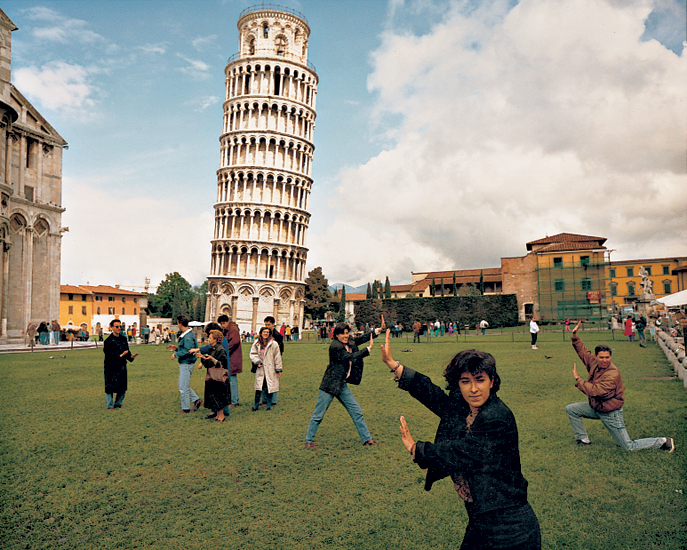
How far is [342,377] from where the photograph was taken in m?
6.96

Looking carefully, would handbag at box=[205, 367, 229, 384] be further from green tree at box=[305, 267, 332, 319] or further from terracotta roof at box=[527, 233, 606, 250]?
green tree at box=[305, 267, 332, 319]

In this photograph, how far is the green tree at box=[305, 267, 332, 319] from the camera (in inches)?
3066

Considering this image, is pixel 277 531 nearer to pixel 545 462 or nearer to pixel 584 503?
pixel 584 503

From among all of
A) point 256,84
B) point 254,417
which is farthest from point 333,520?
point 256,84

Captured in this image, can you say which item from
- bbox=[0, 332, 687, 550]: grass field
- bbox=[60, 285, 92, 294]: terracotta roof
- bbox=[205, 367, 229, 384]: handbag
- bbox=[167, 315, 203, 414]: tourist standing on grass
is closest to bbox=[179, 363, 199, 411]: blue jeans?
bbox=[167, 315, 203, 414]: tourist standing on grass

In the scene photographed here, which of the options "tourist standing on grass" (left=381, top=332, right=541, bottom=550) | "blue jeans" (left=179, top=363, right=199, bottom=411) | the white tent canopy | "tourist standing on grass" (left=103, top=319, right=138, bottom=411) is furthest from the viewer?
the white tent canopy

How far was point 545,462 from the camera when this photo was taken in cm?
618

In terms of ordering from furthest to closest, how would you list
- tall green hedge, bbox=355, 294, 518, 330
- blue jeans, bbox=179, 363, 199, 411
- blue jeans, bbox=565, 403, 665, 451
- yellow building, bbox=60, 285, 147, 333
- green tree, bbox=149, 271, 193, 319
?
green tree, bbox=149, 271, 193, 319 → yellow building, bbox=60, 285, 147, 333 → tall green hedge, bbox=355, 294, 518, 330 → blue jeans, bbox=179, 363, 199, 411 → blue jeans, bbox=565, 403, 665, 451

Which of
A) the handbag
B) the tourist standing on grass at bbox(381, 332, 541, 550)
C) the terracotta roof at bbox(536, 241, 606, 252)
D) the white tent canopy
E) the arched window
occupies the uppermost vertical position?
the arched window

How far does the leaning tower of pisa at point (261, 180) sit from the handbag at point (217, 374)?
48.9 m

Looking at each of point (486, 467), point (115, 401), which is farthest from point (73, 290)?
point (486, 467)

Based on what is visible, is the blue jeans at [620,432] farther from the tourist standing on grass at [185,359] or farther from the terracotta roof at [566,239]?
the terracotta roof at [566,239]

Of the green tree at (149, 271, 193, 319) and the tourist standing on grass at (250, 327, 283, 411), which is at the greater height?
the green tree at (149, 271, 193, 319)

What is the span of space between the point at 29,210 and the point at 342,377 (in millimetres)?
40856
